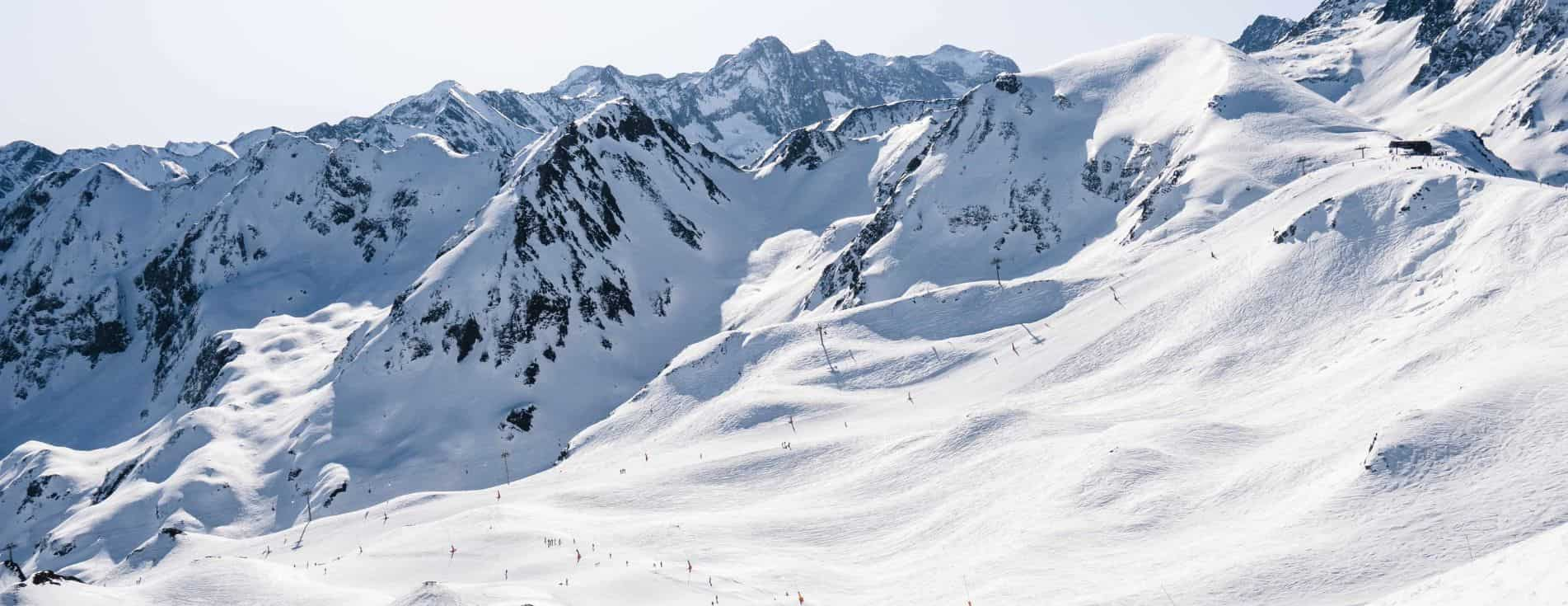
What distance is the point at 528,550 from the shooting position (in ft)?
97.6

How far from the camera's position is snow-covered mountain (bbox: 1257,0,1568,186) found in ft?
393

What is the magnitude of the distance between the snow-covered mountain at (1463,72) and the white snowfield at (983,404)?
179 ft

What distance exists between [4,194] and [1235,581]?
262 m

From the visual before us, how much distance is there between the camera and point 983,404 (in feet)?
145

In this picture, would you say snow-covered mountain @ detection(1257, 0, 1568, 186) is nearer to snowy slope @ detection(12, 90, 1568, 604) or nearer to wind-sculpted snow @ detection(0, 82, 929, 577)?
snowy slope @ detection(12, 90, 1568, 604)

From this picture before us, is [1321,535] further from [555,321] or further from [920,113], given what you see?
[920,113]

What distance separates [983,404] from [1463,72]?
5742 inches

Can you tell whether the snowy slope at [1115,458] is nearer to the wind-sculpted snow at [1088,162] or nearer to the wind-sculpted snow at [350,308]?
the wind-sculpted snow at [1088,162]

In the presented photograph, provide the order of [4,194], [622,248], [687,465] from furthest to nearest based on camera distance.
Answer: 1. [4,194]
2. [622,248]
3. [687,465]

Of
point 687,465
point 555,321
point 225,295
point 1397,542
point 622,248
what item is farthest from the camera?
point 225,295

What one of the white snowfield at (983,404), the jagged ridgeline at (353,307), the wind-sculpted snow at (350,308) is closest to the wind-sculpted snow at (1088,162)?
the white snowfield at (983,404)

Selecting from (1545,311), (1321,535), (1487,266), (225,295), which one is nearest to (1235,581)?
(1321,535)

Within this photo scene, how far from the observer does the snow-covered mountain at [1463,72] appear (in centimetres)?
11981

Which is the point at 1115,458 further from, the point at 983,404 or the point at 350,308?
the point at 350,308
